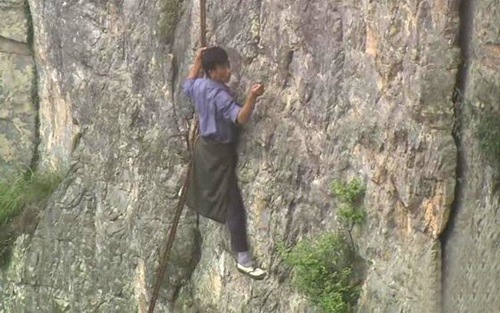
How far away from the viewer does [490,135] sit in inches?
187

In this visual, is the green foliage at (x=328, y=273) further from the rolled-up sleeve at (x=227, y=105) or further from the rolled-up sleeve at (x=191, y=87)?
the rolled-up sleeve at (x=191, y=87)

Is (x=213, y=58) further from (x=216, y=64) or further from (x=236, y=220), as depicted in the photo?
(x=236, y=220)

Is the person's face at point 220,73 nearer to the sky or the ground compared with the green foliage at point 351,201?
nearer to the sky

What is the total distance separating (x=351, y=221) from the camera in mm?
5770

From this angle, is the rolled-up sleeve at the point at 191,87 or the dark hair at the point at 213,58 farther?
the rolled-up sleeve at the point at 191,87

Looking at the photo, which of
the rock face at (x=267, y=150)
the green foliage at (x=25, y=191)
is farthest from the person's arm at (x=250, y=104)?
the green foliage at (x=25, y=191)

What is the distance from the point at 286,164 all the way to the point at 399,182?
1.12 metres

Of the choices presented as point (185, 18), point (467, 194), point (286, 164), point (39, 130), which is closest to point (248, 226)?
point (286, 164)

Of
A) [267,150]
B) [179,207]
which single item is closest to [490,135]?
[267,150]

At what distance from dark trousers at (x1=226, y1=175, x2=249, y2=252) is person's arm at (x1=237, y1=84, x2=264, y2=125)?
61 cm

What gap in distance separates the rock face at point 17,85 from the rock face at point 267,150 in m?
0.22

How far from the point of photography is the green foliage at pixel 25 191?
30.9ft

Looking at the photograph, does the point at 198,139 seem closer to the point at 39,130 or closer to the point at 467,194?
the point at 467,194

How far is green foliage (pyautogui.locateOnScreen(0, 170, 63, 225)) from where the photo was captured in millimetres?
9406
